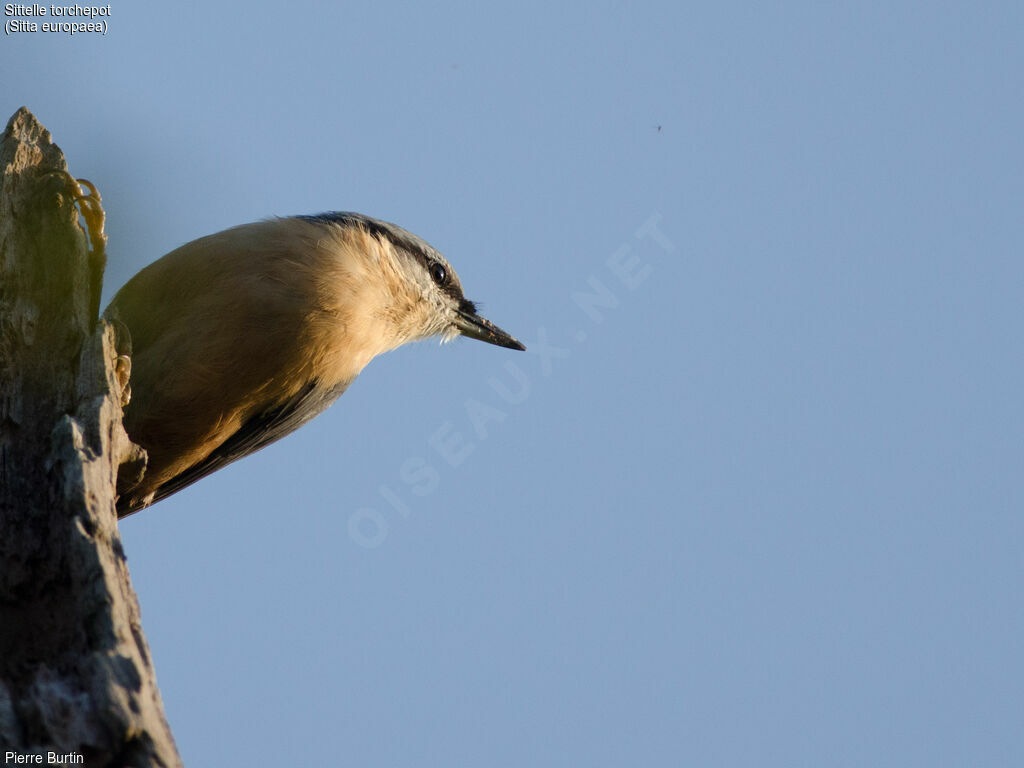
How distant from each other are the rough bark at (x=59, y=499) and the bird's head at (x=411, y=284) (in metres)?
1.46

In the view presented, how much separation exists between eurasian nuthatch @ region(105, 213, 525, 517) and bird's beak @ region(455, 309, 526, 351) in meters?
1.18

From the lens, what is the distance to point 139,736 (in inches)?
71.7

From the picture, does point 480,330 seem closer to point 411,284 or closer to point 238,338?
point 411,284

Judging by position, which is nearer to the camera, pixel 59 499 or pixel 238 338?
pixel 59 499

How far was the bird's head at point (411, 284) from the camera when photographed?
14.8 feet

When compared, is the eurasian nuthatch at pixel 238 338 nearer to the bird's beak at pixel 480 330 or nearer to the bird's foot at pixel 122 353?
the bird's foot at pixel 122 353

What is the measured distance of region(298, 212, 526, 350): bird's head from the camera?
4523 millimetres

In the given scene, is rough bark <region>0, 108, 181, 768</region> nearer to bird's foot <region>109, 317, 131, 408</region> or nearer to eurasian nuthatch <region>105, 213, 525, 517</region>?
bird's foot <region>109, 317, 131, 408</region>

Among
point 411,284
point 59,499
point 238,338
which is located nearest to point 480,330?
point 411,284

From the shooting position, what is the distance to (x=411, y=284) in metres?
4.92

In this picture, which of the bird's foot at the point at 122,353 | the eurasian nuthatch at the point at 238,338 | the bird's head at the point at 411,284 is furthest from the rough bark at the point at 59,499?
the bird's head at the point at 411,284

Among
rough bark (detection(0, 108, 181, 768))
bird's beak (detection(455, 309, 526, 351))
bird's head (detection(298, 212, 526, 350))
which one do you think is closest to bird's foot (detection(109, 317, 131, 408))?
rough bark (detection(0, 108, 181, 768))

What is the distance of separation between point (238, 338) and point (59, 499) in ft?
4.80

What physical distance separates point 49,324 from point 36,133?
0.69 m
